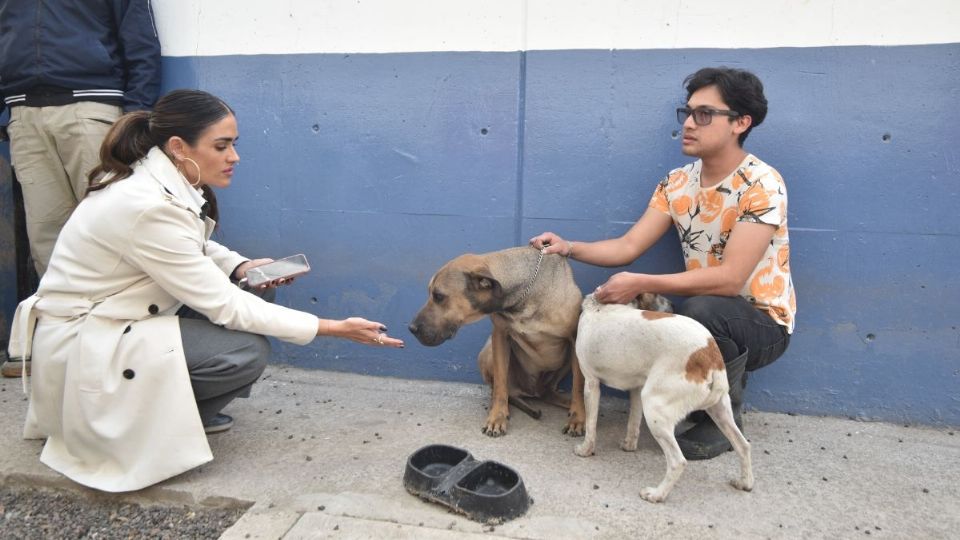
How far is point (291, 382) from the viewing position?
13.3ft

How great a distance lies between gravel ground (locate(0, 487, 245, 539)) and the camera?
2545 mm

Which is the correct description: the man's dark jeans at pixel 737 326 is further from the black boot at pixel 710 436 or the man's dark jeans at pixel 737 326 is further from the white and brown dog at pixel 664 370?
the white and brown dog at pixel 664 370

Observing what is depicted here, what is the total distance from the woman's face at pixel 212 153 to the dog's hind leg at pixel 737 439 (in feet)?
7.37

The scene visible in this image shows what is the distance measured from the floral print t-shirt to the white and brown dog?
23.4 inches

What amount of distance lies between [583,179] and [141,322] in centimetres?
225

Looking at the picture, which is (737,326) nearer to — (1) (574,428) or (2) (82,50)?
(1) (574,428)

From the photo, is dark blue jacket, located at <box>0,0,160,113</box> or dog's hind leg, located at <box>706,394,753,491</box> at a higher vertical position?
dark blue jacket, located at <box>0,0,160,113</box>

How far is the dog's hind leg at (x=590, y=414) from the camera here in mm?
2969

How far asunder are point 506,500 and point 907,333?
7.64ft

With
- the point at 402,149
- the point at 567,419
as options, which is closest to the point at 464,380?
the point at 567,419

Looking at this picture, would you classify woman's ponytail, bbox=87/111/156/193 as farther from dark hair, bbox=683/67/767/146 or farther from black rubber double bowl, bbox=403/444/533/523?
dark hair, bbox=683/67/767/146

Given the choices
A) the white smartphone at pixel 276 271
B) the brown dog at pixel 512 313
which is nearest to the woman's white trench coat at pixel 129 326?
the white smartphone at pixel 276 271

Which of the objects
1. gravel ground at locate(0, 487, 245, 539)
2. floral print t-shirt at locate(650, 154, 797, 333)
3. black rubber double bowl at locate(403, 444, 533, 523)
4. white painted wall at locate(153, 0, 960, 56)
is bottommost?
gravel ground at locate(0, 487, 245, 539)

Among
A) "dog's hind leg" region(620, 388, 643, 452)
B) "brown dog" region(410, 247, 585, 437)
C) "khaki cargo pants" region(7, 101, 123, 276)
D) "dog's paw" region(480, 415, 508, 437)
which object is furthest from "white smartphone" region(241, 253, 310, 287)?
"dog's hind leg" region(620, 388, 643, 452)
